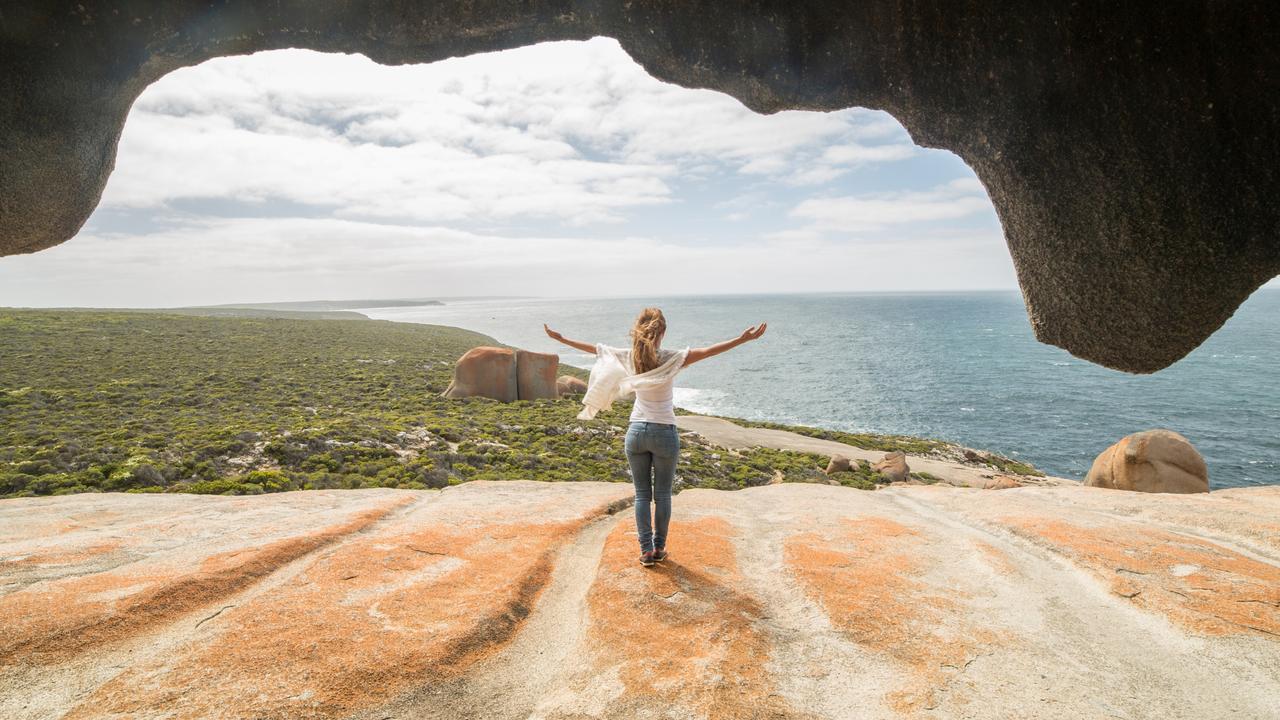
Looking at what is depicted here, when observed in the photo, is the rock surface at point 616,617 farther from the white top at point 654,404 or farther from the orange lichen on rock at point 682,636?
the white top at point 654,404

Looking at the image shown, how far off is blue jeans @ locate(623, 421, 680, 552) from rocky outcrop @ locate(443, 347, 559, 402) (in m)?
28.4

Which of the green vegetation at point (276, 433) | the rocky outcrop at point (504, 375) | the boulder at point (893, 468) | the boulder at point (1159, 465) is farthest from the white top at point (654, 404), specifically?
the rocky outcrop at point (504, 375)

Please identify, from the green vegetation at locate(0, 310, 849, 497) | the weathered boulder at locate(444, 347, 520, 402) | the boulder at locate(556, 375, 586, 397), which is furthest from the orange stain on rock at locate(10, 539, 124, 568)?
the boulder at locate(556, 375, 586, 397)

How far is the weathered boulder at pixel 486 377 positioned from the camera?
3381 centimetres

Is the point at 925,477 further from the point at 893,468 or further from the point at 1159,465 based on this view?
the point at 1159,465

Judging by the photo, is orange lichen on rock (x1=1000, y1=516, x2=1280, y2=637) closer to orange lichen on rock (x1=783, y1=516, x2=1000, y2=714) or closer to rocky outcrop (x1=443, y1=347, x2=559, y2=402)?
orange lichen on rock (x1=783, y1=516, x2=1000, y2=714)

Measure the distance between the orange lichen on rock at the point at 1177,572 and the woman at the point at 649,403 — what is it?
4.70m

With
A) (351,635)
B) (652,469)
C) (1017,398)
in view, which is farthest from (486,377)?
(1017,398)

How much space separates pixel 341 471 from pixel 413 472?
84.7 inches

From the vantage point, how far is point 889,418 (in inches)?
1820

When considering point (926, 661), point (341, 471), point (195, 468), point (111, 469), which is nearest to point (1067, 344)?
point (926, 661)

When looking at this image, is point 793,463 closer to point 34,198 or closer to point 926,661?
point 926,661

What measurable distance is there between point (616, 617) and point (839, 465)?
21.2 metres

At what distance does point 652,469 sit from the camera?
242 inches
